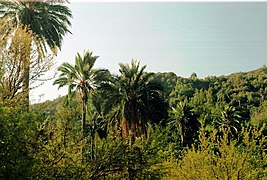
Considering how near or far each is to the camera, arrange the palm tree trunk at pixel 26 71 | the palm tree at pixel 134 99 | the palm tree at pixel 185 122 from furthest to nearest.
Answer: the palm tree at pixel 185 122, the palm tree at pixel 134 99, the palm tree trunk at pixel 26 71

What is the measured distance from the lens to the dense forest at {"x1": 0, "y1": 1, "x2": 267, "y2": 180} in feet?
23.9

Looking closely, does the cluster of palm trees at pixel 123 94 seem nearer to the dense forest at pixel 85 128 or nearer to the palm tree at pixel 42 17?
the dense forest at pixel 85 128

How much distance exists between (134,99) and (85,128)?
9.27 metres

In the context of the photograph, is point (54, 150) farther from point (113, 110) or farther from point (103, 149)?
point (113, 110)

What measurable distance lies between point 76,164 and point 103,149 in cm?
83

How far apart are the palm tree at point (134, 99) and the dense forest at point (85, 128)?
0.20ft

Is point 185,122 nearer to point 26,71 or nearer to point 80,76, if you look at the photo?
point 80,76

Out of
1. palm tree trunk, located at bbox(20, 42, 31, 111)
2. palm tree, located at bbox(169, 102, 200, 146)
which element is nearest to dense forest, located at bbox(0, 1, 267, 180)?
palm tree trunk, located at bbox(20, 42, 31, 111)

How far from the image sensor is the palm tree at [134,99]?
79.1 ft

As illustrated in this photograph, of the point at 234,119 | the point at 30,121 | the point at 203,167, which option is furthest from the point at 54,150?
the point at 234,119

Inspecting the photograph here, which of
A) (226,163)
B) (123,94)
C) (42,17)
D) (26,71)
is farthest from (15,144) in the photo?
(123,94)

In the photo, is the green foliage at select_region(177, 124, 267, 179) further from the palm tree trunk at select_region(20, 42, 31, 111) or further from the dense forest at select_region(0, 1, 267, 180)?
the palm tree trunk at select_region(20, 42, 31, 111)

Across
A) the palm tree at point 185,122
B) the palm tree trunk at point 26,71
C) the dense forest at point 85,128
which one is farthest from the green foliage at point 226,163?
the palm tree at point 185,122

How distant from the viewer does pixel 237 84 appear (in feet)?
313
